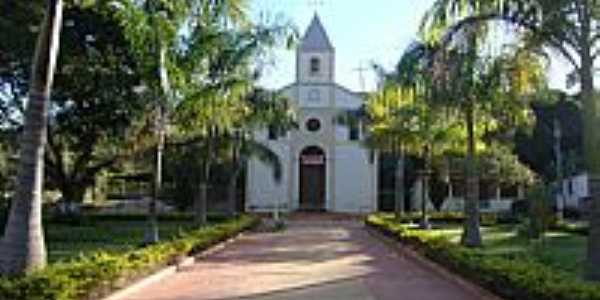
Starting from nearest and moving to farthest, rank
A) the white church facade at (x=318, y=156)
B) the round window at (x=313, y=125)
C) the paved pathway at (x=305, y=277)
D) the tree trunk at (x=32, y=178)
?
the tree trunk at (x=32, y=178), the paved pathway at (x=305, y=277), the white church facade at (x=318, y=156), the round window at (x=313, y=125)

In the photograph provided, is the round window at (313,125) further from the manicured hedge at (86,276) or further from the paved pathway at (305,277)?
the manicured hedge at (86,276)

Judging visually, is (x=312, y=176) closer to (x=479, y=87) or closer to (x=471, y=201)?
(x=471, y=201)

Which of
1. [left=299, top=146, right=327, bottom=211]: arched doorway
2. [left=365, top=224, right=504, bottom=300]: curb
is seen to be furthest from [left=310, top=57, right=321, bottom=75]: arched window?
[left=365, top=224, right=504, bottom=300]: curb

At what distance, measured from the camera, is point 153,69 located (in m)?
23.6

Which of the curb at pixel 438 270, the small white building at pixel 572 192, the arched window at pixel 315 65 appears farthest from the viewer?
the arched window at pixel 315 65

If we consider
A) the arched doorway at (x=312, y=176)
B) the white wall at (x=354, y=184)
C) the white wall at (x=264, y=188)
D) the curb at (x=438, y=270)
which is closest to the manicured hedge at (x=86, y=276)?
the curb at (x=438, y=270)

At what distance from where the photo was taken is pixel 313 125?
60562mm

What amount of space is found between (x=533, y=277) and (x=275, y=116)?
23.6 meters

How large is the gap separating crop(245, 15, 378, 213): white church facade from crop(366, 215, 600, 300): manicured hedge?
124 feet

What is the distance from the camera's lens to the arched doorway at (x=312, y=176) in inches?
2366

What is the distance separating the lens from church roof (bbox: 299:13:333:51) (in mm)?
59672

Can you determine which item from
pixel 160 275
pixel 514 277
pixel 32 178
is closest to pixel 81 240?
pixel 160 275

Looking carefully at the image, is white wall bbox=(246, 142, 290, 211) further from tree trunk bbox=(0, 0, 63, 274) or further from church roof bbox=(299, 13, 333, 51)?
tree trunk bbox=(0, 0, 63, 274)

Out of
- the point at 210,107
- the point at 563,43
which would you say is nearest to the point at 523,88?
the point at 563,43
